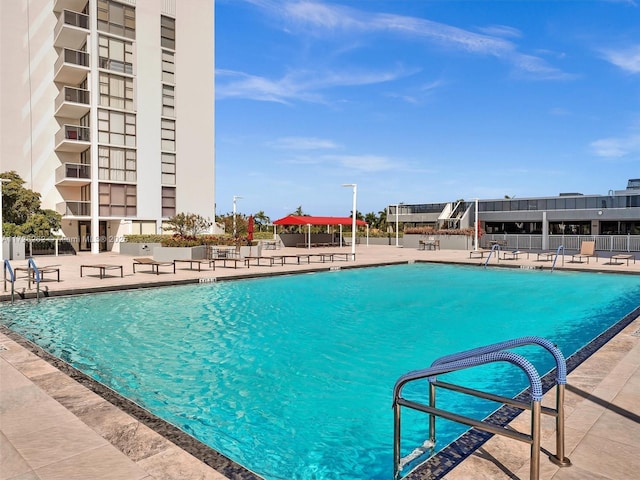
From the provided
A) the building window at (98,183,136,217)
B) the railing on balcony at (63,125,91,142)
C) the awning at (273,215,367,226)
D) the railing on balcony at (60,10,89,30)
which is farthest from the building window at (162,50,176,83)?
the awning at (273,215,367,226)

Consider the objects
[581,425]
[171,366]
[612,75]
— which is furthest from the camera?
[612,75]

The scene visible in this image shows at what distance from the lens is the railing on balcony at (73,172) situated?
2762cm

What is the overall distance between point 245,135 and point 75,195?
41.2 ft

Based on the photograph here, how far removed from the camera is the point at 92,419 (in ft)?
12.5

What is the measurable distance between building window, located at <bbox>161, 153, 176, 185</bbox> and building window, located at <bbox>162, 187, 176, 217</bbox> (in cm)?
53

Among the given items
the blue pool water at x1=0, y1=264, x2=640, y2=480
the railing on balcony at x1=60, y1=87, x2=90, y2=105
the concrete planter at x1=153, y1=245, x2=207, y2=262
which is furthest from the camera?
the railing on balcony at x1=60, y1=87, x2=90, y2=105

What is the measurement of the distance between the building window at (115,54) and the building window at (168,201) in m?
8.39

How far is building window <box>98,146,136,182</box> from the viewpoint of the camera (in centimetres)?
2861

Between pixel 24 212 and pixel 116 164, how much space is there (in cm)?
637

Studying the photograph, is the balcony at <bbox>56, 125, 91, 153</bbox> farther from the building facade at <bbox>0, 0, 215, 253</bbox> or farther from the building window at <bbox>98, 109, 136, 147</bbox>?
the building window at <bbox>98, 109, 136, 147</bbox>

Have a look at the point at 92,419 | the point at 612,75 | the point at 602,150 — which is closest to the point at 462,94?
the point at 612,75

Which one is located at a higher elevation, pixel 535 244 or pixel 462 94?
pixel 462 94

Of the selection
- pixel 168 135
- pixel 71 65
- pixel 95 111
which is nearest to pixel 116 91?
pixel 95 111

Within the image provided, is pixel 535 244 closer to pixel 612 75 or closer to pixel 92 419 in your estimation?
pixel 612 75
